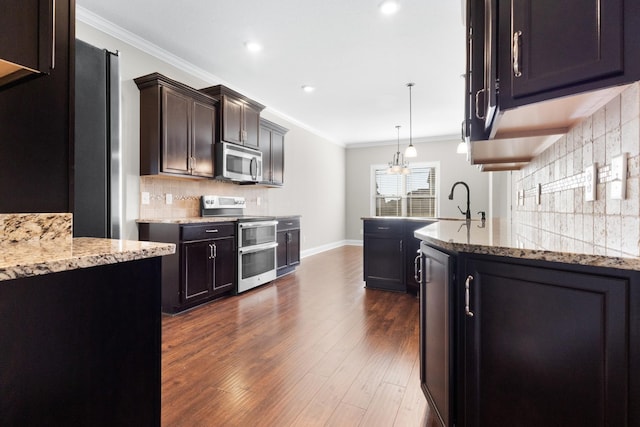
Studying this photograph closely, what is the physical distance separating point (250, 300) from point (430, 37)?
3.33 metres

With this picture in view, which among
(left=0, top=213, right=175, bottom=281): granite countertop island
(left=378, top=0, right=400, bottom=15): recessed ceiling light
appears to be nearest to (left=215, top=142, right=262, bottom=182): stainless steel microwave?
(left=378, top=0, right=400, bottom=15): recessed ceiling light

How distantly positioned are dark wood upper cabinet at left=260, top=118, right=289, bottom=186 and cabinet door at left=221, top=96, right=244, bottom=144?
24.0 inches

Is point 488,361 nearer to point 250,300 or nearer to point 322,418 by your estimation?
point 322,418

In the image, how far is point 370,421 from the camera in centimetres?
151

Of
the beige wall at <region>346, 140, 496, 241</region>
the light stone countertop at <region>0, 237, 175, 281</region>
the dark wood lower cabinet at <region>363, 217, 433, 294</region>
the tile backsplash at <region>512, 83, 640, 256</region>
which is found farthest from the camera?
the beige wall at <region>346, 140, 496, 241</region>

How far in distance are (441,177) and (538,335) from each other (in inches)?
282

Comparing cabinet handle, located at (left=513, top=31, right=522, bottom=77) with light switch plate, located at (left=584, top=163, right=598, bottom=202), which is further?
Result: light switch plate, located at (left=584, top=163, right=598, bottom=202)

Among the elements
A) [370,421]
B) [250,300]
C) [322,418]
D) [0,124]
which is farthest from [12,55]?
[250,300]

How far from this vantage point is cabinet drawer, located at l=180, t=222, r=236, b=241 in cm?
303

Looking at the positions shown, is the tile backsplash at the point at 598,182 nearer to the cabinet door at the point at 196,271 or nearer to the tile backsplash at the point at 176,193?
the cabinet door at the point at 196,271

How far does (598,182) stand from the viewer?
1.20 m

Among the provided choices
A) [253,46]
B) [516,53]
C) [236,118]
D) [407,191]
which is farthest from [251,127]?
[407,191]

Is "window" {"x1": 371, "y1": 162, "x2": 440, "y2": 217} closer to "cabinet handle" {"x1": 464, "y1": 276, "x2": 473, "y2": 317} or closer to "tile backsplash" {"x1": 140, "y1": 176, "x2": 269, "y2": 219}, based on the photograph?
"tile backsplash" {"x1": 140, "y1": 176, "x2": 269, "y2": 219}

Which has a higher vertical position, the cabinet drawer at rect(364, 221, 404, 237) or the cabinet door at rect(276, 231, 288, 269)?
the cabinet drawer at rect(364, 221, 404, 237)
